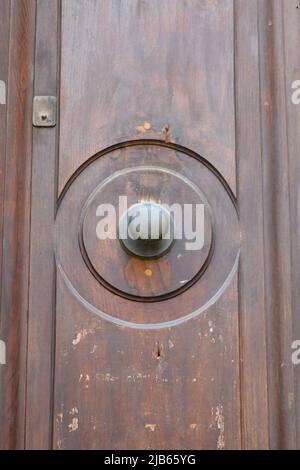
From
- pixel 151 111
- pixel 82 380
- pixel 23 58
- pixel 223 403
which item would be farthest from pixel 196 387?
pixel 23 58

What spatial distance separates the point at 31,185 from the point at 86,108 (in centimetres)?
14

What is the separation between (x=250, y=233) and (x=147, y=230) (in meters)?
0.16

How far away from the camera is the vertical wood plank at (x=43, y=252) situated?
1.11 meters

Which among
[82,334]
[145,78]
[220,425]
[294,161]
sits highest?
[145,78]

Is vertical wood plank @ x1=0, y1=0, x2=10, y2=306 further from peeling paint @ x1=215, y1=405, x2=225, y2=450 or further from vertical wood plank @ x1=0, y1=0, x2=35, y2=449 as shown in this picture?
peeling paint @ x1=215, y1=405, x2=225, y2=450

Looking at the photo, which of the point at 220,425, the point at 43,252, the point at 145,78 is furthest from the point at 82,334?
the point at 145,78

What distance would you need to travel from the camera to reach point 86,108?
1183 millimetres

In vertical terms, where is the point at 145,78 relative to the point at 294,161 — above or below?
above

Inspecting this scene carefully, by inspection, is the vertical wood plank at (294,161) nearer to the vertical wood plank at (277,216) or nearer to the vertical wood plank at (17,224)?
the vertical wood plank at (277,216)

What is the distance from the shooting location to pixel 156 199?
1.16 metres

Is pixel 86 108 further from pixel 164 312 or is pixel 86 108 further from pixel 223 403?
pixel 223 403

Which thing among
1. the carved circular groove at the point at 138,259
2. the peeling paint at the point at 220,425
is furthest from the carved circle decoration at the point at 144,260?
the peeling paint at the point at 220,425

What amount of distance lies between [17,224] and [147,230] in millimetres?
196

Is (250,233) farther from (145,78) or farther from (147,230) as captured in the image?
(145,78)
